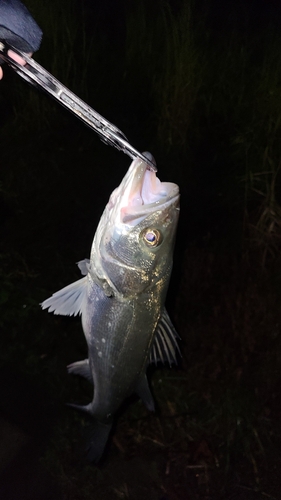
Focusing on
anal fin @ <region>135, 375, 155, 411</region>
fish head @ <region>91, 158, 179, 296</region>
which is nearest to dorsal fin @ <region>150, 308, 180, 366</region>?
anal fin @ <region>135, 375, 155, 411</region>

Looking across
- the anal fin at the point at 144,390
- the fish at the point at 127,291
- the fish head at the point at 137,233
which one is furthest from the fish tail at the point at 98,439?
the fish head at the point at 137,233

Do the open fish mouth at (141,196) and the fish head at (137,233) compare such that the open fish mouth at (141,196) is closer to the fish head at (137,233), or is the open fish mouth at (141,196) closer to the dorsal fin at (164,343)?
the fish head at (137,233)

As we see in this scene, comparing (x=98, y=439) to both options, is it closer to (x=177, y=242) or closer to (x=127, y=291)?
(x=127, y=291)

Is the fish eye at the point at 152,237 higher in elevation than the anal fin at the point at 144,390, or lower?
higher

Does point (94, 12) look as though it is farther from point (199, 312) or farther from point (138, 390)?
point (138, 390)

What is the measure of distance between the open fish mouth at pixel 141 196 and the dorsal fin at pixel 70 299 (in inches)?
20.3

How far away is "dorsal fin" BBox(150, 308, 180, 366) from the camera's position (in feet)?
6.68

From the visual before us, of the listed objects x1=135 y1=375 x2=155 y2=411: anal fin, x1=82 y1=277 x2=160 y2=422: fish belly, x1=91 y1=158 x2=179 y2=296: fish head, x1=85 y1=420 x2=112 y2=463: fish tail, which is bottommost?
x1=85 y1=420 x2=112 y2=463: fish tail

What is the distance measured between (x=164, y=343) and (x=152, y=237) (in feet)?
2.13

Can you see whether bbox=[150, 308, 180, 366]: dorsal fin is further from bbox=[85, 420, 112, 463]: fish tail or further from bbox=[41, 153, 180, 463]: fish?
bbox=[85, 420, 112, 463]: fish tail

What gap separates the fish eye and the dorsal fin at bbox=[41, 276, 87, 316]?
0.46 metres

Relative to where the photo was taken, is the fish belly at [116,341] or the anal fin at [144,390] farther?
the anal fin at [144,390]

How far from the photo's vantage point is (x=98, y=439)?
243 cm

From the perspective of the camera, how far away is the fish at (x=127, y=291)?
1.72 meters
